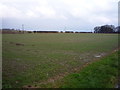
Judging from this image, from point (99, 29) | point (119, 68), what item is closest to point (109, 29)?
point (99, 29)

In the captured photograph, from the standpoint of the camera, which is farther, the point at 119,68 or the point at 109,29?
the point at 109,29

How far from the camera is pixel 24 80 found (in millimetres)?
7902

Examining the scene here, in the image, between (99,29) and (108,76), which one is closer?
(108,76)

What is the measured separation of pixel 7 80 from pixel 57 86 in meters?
2.01

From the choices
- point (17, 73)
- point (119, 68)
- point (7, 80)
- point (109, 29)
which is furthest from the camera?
point (109, 29)

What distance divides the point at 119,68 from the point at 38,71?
12.8 feet

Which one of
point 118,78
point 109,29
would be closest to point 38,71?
point 118,78

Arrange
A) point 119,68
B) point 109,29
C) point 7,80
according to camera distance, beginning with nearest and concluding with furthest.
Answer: point 7,80
point 119,68
point 109,29

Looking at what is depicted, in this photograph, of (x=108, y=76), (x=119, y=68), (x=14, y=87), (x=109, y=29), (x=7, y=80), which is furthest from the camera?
(x=109, y=29)

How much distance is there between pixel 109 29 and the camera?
341ft

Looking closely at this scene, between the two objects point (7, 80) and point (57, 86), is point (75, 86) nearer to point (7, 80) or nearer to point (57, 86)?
point (57, 86)

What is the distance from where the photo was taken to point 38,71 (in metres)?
9.52

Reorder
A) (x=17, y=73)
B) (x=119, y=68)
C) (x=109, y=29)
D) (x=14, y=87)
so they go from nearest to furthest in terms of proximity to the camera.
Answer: (x=14, y=87), (x=17, y=73), (x=119, y=68), (x=109, y=29)

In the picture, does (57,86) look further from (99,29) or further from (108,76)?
(99,29)
